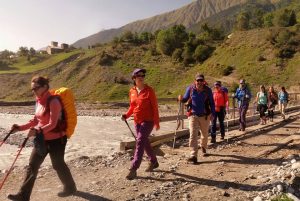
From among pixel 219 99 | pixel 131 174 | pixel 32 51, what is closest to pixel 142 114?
pixel 131 174

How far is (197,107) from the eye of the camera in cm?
950

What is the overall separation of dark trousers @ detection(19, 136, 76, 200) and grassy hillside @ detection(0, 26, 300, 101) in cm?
4978

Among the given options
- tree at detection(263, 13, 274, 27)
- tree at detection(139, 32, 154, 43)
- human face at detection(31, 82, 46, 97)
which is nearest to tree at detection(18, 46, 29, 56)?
tree at detection(139, 32, 154, 43)

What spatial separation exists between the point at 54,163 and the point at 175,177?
2.52 m

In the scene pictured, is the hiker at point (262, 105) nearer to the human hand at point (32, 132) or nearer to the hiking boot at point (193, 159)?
the hiking boot at point (193, 159)

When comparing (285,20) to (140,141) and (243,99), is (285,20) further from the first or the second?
(140,141)

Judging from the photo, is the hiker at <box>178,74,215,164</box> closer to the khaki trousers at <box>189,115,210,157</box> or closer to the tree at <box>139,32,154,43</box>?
the khaki trousers at <box>189,115,210,157</box>

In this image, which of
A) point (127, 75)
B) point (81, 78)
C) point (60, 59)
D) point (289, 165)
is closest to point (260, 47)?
point (127, 75)

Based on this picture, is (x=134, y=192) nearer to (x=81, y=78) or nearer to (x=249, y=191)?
(x=249, y=191)

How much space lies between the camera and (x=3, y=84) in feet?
262

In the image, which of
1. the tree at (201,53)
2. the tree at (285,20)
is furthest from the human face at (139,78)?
the tree at (285,20)

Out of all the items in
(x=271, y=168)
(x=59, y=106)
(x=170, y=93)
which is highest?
(x=59, y=106)

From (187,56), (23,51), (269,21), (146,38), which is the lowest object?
(187,56)

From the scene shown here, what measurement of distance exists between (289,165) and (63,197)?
4.71 meters
